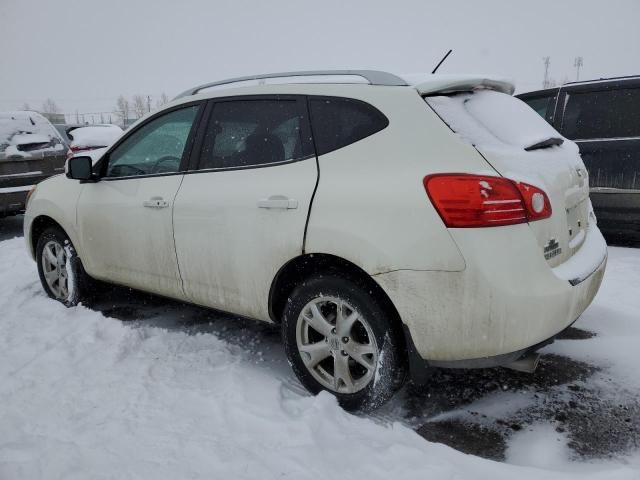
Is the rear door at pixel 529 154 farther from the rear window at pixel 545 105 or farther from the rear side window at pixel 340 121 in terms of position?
the rear window at pixel 545 105

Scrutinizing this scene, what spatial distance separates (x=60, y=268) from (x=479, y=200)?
3.60 metres

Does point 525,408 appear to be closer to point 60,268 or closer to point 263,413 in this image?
point 263,413

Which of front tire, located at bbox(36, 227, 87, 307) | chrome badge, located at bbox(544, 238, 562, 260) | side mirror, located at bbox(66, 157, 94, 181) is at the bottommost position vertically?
front tire, located at bbox(36, 227, 87, 307)

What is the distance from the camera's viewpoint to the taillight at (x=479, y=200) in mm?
2055

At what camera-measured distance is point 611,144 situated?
210 inches

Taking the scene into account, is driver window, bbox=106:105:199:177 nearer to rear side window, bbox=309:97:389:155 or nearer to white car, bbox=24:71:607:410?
white car, bbox=24:71:607:410

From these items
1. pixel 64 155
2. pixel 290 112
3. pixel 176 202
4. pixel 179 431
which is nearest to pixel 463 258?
pixel 290 112

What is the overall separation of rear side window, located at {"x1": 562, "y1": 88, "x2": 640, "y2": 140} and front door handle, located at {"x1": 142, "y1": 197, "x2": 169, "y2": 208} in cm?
471

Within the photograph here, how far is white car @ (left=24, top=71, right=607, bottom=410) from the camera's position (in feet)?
6.82

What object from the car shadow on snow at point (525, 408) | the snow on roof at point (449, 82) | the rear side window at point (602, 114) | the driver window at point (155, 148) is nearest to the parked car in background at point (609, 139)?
the rear side window at point (602, 114)

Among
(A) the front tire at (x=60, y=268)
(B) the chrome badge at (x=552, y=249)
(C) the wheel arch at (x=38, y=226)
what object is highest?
(B) the chrome badge at (x=552, y=249)

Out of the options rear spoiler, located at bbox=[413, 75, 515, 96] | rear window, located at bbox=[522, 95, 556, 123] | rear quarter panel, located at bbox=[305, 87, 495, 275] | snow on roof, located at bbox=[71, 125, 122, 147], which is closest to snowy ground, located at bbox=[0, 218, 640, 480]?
rear quarter panel, located at bbox=[305, 87, 495, 275]

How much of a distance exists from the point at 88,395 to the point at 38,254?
2.15m

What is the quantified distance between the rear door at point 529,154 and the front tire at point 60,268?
10.4 feet
